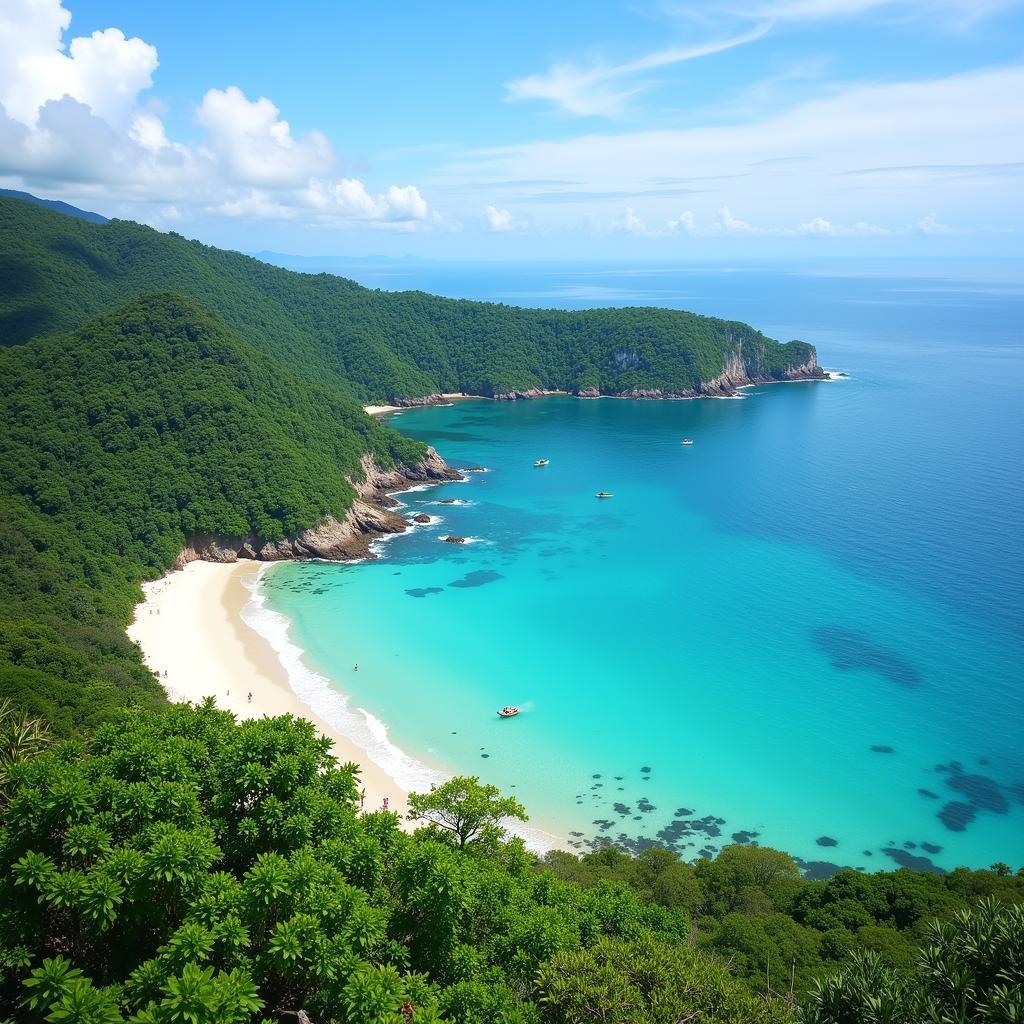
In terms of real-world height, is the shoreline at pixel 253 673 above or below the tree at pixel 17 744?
below

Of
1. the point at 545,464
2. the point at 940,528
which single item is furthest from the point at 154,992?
the point at 545,464

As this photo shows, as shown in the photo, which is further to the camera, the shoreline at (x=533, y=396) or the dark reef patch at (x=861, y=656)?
the shoreline at (x=533, y=396)

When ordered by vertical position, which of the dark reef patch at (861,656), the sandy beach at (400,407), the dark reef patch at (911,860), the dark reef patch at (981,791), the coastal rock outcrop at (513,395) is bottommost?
the dark reef patch at (911,860)

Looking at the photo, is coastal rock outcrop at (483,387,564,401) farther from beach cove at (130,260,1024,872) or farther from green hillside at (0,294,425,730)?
green hillside at (0,294,425,730)

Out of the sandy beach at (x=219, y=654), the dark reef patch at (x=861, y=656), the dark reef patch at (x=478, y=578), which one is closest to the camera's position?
the sandy beach at (x=219, y=654)

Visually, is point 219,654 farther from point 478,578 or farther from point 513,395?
point 513,395

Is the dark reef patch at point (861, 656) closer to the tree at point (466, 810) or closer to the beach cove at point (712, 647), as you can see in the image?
the beach cove at point (712, 647)

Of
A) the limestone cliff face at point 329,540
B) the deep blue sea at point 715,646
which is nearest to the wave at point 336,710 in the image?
the deep blue sea at point 715,646

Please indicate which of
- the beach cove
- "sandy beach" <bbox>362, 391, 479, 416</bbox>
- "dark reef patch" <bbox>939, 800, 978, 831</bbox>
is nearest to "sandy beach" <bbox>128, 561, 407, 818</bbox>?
the beach cove
